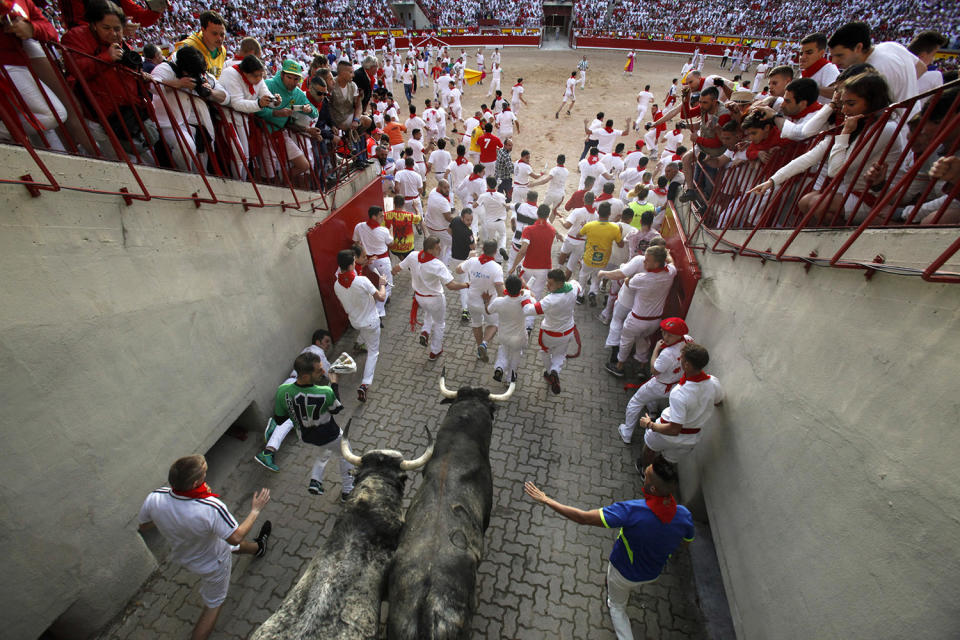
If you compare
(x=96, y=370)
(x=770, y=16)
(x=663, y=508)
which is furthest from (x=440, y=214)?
(x=770, y=16)

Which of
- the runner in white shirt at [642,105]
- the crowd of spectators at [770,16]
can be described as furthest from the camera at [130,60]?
the crowd of spectators at [770,16]

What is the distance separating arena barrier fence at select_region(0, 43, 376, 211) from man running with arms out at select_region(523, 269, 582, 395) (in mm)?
4006

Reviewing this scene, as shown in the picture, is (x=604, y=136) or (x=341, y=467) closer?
(x=341, y=467)

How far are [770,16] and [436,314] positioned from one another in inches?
1730

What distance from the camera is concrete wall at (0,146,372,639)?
9.92 feet

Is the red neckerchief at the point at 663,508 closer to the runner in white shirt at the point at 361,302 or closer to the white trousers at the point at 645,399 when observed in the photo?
the white trousers at the point at 645,399

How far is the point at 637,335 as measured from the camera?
6742 mm

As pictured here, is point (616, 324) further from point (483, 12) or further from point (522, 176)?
point (483, 12)

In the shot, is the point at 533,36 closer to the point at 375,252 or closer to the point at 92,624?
the point at 375,252

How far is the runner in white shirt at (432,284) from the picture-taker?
21.8 feet

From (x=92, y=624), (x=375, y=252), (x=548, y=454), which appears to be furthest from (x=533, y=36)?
(x=92, y=624)

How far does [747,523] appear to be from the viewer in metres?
3.65

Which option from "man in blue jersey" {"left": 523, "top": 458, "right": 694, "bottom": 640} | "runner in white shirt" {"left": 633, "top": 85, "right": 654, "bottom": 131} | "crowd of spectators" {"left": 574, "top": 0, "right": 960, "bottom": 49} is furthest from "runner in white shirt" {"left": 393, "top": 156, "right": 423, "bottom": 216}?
"crowd of spectators" {"left": 574, "top": 0, "right": 960, "bottom": 49}

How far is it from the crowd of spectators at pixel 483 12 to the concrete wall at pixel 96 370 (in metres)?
43.8
